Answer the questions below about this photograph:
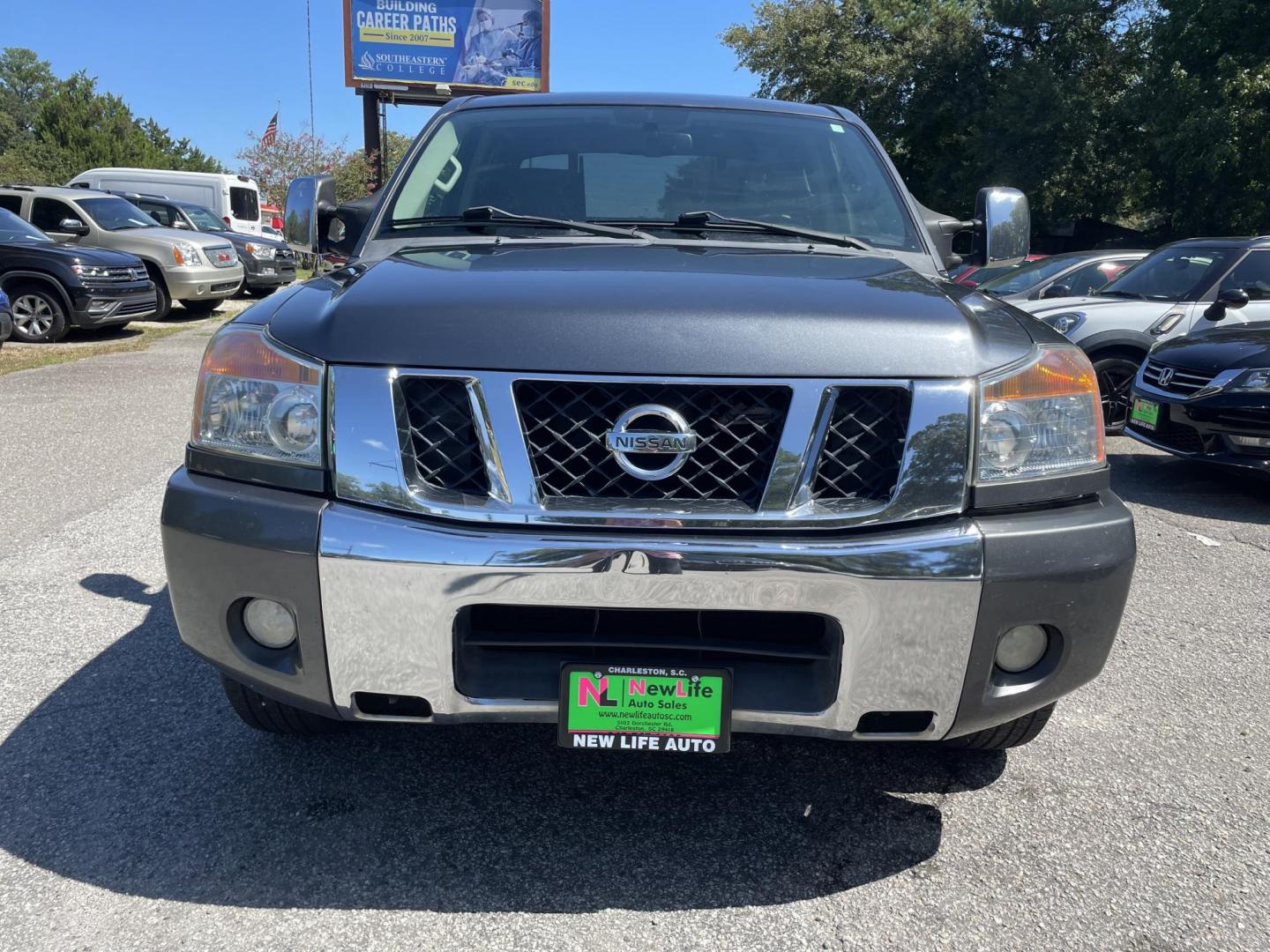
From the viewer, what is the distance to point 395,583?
6.56 ft

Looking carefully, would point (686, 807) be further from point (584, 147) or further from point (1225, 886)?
point (584, 147)

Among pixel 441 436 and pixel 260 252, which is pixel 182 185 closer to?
pixel 260 252

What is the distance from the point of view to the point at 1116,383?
813 centimetres

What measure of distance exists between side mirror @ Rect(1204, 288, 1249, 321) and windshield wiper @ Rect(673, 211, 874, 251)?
590 centimetres

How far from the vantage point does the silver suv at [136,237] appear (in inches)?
580

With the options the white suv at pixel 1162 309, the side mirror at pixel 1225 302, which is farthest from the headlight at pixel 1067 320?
the side mirror at pixel 1225 302

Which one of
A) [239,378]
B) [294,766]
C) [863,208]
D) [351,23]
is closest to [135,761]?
[294,766]

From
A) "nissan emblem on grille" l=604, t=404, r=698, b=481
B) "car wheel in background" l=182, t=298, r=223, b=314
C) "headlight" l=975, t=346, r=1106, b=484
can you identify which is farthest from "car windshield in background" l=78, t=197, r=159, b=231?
"headlight" l=975, t=346, r=1106, b=484

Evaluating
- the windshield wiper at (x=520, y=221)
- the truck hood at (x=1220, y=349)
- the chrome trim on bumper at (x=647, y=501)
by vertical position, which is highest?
the windshield wiper at (x=520, y=221)

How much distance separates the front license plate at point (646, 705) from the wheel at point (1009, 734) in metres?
0.78

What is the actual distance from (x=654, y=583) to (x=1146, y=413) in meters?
5.68

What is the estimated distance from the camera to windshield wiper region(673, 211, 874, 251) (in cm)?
305

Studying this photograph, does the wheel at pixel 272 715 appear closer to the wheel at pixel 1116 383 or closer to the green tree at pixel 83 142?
the wheel at pixel 1116 383

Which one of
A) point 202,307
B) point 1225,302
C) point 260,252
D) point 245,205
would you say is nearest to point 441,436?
point 1225,302
